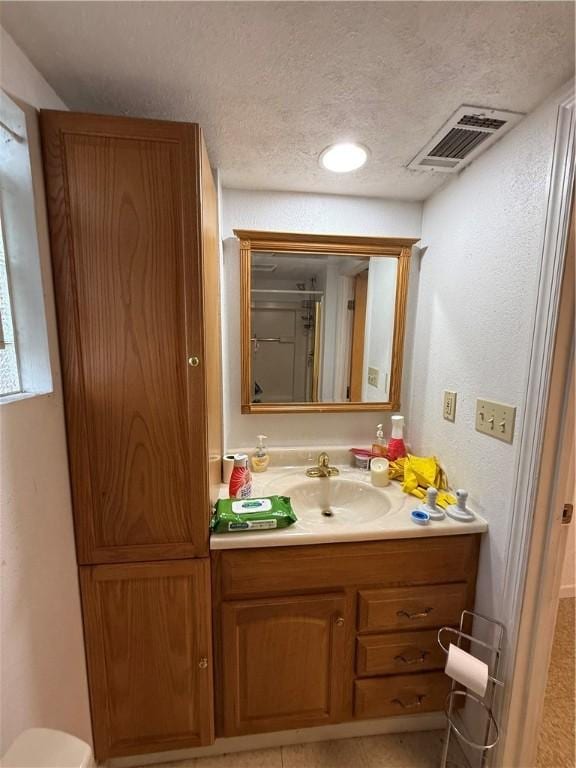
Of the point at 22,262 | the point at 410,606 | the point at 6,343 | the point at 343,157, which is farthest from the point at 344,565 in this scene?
the point at 343,157

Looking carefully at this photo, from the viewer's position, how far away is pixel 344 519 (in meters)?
1.27

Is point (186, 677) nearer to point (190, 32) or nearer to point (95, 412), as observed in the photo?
point (95, 412)

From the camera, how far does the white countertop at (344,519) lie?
99 centimetres

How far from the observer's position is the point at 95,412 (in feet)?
2.90

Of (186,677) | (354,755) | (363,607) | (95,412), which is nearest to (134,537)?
(95,412)

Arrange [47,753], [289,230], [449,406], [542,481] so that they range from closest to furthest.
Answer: [47,753] < [542,481] < [449,406] < [289,230]

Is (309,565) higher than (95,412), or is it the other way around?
(95,412)

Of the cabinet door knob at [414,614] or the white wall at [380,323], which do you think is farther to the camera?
the white wall at [380,323]

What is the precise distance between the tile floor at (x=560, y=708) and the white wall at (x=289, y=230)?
4.16 ft

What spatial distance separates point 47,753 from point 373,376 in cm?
145

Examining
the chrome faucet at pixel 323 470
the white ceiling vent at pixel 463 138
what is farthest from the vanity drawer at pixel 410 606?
the white ceiling vent at pixel 463 138

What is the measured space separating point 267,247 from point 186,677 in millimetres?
1583

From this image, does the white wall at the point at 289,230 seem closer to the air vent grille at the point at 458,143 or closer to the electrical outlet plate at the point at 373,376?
the electrical outlet plate at the point at 373,376

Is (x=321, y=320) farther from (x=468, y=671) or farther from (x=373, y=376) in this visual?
(x=468, y=671)
